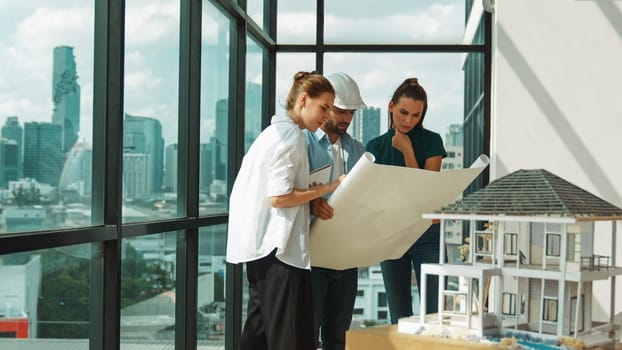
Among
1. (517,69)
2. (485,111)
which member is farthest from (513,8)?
(485,111)

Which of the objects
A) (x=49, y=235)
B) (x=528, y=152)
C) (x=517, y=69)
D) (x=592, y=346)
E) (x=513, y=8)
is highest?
(x=513, y=8)

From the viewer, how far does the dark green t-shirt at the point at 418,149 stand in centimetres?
353

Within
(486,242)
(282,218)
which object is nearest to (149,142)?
(282,218)

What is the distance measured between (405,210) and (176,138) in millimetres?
1370

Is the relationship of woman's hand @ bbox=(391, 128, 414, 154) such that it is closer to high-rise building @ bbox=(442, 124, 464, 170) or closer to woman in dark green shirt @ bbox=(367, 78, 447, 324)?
woman in dark green shirt @ bbox=(367, 78, 447, 324)

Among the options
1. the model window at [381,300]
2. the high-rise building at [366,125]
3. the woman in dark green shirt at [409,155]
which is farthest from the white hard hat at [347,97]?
the model window at [381,300]

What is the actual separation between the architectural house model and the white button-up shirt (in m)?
0.73

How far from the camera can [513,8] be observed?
4070 mm

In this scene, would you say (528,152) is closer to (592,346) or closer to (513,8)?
(513,8)

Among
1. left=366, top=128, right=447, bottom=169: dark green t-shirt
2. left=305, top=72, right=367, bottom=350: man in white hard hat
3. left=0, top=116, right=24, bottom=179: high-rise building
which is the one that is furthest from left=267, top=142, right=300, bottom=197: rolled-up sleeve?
left=366, top=128, right=447, bottom=169: dark green t-shirt

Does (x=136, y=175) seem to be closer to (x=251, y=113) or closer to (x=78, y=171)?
(x=78, y=171)

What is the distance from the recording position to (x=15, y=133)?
218cm

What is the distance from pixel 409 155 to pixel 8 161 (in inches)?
63.3

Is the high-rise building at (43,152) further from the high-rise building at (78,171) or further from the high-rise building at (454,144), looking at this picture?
the high-rise building at (454,144)
